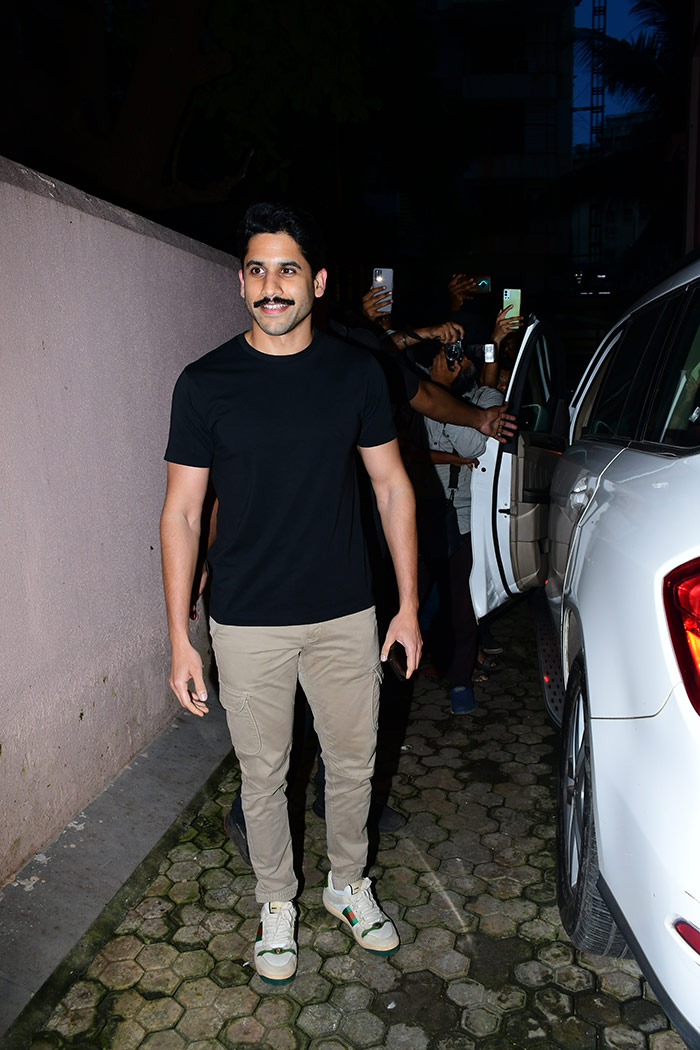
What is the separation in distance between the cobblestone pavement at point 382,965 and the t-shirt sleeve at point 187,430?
1.48 m

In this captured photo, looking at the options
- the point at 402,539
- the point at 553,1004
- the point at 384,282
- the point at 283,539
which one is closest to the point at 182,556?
the point at 283,539

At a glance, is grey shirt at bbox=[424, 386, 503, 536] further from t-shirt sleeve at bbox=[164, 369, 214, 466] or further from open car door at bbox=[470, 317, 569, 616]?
t-shirt sleeve at bbox=[164, 369, 214, 466]

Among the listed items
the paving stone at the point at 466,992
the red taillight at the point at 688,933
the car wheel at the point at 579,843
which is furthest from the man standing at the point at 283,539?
the red taillight at the point at 688,933

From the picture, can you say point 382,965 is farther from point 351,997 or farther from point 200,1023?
point 200,1023

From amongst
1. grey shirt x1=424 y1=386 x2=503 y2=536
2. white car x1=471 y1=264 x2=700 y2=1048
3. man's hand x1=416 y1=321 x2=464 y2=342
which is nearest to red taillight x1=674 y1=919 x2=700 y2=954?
white car x1=471 y1=264 x2=700 y2=1048

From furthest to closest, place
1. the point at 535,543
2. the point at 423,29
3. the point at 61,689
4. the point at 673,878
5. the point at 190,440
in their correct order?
1. the point at 423,29
2. the point at 535,543
3. the point at 61,689
4. the point at 190,440
5. the point at 673,878

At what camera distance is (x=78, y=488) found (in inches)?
123

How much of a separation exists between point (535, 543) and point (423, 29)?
1261 cm

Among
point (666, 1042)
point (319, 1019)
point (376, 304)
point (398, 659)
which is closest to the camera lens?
point (666, 1042)

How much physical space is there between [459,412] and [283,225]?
1.56 m

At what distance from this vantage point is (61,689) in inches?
119

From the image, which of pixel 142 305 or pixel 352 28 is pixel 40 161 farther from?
pixel 142 305

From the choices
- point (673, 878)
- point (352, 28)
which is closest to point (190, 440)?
point (673, 878)

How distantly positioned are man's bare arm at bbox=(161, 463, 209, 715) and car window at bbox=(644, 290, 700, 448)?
1.20 metres
